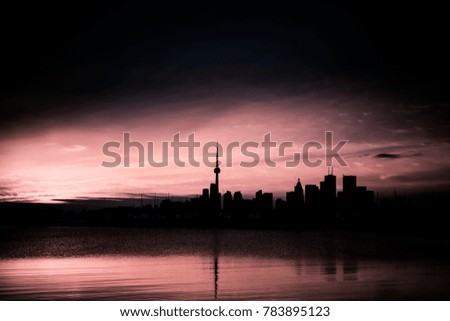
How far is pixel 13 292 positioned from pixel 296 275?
11.3 metres

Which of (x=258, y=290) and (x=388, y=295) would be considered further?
(x=258, y=290)

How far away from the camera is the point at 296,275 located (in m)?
21.6

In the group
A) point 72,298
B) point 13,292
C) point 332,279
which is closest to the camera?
point 72,298
